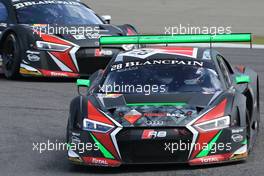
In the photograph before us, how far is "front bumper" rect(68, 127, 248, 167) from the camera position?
8039 millimetres

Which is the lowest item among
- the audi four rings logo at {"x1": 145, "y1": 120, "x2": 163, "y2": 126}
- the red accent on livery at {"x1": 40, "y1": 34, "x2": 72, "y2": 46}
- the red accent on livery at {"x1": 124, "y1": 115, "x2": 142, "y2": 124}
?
the audi four rings logo at {"x1": 145, "y1": 120, "x2": 163, "y2": 126}

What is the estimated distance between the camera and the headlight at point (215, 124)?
321 inches

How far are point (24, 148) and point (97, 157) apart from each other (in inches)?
62.1

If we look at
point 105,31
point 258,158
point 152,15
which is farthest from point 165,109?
point 152,15

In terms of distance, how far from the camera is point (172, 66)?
9.45 m

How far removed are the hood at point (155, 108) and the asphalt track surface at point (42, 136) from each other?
1.45 ft

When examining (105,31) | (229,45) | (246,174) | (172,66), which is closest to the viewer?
(246,174)

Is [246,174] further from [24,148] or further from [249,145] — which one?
[24,148]

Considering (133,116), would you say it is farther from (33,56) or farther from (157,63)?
A: (33,56)

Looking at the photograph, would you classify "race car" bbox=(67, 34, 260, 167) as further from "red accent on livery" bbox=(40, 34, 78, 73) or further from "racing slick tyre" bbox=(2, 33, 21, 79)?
"racing slick tyre" bbox=(2, 33, 21, 79)

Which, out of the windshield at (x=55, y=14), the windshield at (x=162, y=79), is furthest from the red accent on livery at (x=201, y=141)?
Result: the windshield at (x=55, y=14)

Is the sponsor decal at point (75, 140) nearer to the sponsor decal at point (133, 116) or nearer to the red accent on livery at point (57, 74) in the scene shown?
the sponsor decal at point (133, 116)

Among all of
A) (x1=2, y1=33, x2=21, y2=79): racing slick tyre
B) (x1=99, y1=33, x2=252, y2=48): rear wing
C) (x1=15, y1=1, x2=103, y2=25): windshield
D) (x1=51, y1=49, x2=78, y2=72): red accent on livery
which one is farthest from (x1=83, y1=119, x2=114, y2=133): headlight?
(x1=15, y1=1, x2=103, y2=25): windshield

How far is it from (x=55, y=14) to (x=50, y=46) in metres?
1.33
